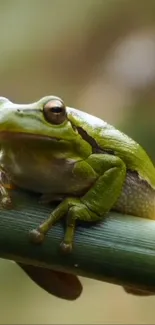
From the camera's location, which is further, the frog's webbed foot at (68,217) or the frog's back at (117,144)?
the frog's back at (117,144)

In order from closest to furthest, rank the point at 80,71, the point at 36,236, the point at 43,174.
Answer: the point at 36,236 < the point at 43,174 < the point at 80,71

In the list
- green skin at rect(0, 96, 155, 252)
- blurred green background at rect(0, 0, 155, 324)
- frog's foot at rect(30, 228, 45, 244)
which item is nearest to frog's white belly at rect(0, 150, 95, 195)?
green skin at rect(0, 96, 155, 252)

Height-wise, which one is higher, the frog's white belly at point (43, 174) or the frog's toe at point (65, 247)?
the frog's white belly at point (43, 174)

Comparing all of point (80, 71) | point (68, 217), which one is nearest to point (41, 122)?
point (68, 217)

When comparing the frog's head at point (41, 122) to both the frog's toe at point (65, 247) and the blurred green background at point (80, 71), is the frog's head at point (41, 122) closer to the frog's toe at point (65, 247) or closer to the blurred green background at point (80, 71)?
the frog's toe at point (65, 247)

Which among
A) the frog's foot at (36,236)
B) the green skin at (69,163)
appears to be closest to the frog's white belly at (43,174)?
the green skin at (69,163)

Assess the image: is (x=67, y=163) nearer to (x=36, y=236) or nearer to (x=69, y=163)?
(x=69, y=163)

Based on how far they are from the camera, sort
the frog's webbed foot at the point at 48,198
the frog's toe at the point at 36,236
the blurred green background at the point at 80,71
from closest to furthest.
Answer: the frog's toe at the point at 36,236 < the frog's webbed foot at the point at 48,198 < the blurred green background at the point at 80,71

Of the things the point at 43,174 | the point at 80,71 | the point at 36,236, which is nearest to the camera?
the point at 36,236
